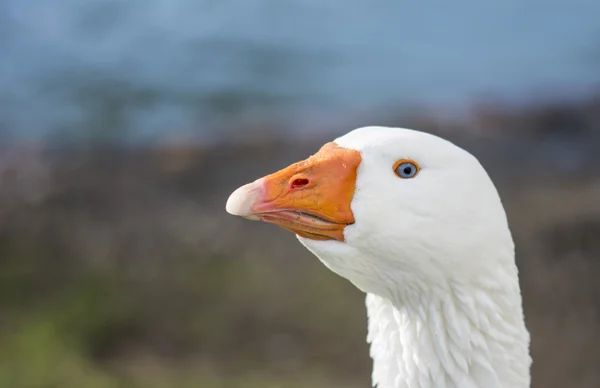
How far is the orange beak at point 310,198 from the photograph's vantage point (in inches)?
48.8

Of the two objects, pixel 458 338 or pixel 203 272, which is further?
pixel 203 272

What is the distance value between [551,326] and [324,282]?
3.91ft

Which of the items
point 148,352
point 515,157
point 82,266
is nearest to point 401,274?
point 148,352

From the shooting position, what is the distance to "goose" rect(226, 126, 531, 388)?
1.20 metres

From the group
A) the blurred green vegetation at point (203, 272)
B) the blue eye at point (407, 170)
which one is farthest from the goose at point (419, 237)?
the blurred green vegetation at point (203, 272)

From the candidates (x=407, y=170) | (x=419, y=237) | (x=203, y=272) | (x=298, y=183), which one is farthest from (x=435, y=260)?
(x=203, y=272)

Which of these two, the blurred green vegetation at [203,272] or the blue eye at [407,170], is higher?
the blurred green vegetation at [203,272]

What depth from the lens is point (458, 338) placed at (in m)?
1.27

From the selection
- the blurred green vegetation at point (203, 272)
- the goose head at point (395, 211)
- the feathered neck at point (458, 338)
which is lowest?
the feathered neck at point (458, 338)

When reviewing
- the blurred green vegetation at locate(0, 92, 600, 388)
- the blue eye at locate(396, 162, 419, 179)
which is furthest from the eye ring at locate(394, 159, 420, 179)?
the blurred green vegetation at locate(0, 92, 600, 388)

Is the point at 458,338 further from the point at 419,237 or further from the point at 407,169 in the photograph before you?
the point at 407,169

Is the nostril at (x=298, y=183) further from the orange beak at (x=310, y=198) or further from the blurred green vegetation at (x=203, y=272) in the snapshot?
the blurred green vegetation at (x=203, y=272)

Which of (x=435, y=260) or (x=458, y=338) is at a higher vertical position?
(x=435, y=260)

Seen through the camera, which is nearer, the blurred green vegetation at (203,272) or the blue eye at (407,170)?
the blue eye at (407,170)
